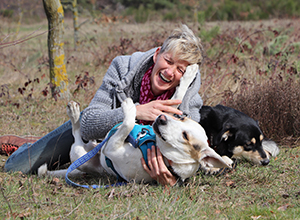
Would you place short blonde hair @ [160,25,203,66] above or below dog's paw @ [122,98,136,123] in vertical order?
above

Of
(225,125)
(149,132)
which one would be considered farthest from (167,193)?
(225,125)

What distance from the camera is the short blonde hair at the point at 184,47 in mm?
3066

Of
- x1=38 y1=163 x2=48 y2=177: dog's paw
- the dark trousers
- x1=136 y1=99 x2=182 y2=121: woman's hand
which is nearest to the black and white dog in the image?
x1=136 y1=99 x2=182 y2=121: woman's hand

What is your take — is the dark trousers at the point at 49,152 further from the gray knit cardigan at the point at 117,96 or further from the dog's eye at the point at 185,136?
the dog's eye at the point at 185,136

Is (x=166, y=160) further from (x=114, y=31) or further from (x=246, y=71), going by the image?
(x=114, y=31)

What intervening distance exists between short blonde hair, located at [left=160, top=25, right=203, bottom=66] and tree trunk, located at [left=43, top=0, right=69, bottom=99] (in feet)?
8.51

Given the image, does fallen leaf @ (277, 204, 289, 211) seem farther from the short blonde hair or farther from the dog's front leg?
the short blonde hair

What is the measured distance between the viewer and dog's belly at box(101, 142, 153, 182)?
269cm

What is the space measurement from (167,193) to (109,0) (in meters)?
23.9

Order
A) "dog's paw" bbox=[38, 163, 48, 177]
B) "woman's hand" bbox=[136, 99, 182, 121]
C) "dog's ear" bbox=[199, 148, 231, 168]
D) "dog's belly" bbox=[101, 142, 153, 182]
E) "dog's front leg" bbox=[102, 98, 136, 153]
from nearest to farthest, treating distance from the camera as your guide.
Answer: "dog's ear" bbox=[199, 148, 231, 168] → "dog's front leg" bbox=[102, 98, 136, 153] → "dog's belly" bbox=[101, 142, 153, 182] → "woman's hand" bbox=[136, 99, 182, 121] → "dog's paw" bbox=[38, 163, 48, 177]

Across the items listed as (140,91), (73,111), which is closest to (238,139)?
(140,91)

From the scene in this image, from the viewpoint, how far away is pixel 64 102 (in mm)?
5445

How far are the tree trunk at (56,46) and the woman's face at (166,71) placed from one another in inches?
102

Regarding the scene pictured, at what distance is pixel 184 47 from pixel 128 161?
128cm
